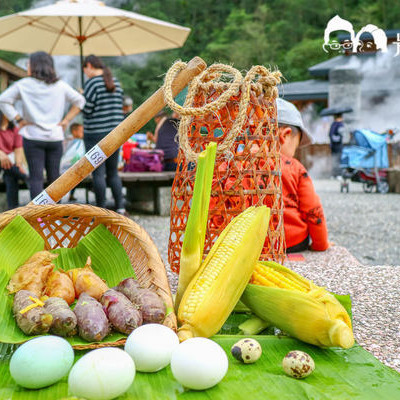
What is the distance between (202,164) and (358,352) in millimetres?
772

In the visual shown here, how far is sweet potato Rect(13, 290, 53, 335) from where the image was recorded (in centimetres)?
146

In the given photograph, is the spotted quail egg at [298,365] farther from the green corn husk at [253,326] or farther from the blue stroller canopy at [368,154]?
the blue stroller canopy at [368,154]

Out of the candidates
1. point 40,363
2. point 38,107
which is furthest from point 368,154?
point 40,363

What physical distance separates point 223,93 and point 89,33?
635cm

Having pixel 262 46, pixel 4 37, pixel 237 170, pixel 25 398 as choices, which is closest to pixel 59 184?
pixel 237 170

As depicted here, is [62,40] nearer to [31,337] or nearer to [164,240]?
[164,240]

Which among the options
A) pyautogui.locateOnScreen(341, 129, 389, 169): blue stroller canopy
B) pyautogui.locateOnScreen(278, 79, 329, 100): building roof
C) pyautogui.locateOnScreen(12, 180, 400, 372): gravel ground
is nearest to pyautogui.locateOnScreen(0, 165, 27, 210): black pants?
pyautogui.locateOnScreen(12, 180, 400, 372): gravel ground

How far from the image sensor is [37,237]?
1963mm

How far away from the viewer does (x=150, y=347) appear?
1.37m

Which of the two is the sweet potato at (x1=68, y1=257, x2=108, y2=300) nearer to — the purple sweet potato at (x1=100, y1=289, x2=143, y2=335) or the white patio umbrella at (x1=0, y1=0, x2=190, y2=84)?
the purple sweet potato at (x1=100, y1=289, x2=143, y2=335)

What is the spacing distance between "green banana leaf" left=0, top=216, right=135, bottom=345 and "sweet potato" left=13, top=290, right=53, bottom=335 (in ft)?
0.33

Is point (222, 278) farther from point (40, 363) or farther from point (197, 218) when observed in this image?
point (40, 363)

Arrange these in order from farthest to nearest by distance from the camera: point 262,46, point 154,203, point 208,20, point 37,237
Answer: point 208,20
point 262,46
point 154,203
point 37,237

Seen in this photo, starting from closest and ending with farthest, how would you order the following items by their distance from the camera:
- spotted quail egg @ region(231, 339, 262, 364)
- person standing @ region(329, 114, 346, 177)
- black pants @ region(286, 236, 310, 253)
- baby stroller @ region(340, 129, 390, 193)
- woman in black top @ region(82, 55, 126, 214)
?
1. spotted quail egg @ region(231, 339, 262, 364)
2. black pants @ region(286, 236, 310, 253)
3. woman in black top @ region(82, 55, 126, 214)
4. baby stroller @ region(340, 129, 390, 193)
5. person standing @ region(329, 114, 346, 177)
